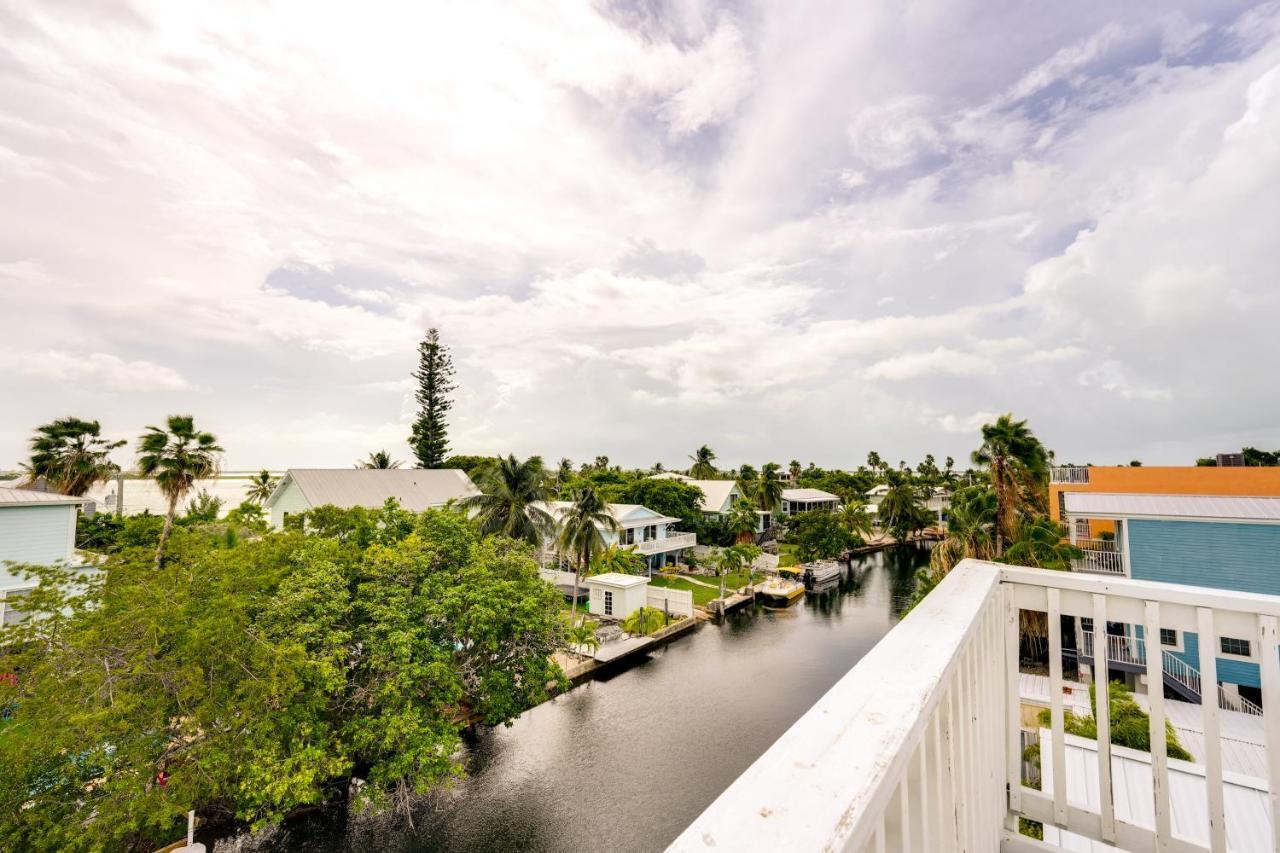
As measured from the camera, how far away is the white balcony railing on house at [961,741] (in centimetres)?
64

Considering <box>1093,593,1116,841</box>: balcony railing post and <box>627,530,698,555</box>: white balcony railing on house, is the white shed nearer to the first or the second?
<box>627,530,698,555</box>: white balcony railing on house

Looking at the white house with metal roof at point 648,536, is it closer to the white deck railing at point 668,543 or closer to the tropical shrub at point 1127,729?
the white deck railing at point 668,543

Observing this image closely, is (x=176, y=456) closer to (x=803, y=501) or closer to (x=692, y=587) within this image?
(x=692, y=587)

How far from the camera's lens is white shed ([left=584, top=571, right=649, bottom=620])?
21047 mm

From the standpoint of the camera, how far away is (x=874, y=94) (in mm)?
9531

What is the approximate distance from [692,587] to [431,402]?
2307 cm

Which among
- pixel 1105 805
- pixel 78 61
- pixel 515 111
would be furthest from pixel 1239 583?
pixel 78 61

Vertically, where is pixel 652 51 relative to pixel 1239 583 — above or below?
above

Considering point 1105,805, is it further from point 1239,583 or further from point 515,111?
point 1239,583

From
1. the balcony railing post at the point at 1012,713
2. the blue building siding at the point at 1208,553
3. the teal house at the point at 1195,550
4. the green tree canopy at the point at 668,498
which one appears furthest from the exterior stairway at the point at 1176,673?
the green tree canopy at the point at 668,498

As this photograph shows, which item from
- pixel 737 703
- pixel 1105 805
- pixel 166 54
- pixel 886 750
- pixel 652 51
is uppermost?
pixel 652 51

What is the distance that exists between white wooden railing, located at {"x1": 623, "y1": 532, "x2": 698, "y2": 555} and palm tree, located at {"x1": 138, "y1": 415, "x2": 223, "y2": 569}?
18.1 meters

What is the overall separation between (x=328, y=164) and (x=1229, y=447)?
31671mm

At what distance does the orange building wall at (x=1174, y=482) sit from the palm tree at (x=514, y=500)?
19243 millimetres
